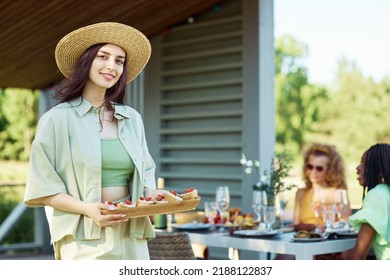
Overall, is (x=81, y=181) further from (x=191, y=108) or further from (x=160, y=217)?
(x=191, y=108)

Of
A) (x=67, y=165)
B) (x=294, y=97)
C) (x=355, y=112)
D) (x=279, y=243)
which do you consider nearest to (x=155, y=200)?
(x=67, y=165)

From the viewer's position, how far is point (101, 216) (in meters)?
2.26

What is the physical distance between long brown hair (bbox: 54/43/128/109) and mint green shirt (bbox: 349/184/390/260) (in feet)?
5.58

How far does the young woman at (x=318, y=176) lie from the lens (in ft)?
17.6

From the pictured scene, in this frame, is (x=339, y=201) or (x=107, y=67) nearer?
(x=107, y=67)

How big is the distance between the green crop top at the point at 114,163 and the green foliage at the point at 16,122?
48.3 feet

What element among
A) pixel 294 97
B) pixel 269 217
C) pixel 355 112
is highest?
pixel 294 97

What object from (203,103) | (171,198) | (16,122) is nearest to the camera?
(171,198)

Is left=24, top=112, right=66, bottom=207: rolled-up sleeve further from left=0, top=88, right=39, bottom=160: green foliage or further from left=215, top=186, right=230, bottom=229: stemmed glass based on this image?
left=0, top=88, right=39, bottom=160: green foliage

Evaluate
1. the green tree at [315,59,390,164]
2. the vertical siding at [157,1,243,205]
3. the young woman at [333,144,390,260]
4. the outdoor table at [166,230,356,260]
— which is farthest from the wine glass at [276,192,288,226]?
the green tree at [315,59,390,164]

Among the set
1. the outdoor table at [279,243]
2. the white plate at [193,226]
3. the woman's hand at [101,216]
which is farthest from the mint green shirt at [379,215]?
the woman's hand at [101,216]

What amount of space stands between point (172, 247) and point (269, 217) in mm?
796

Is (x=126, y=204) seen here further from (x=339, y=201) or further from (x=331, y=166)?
(x=331, y=166)
